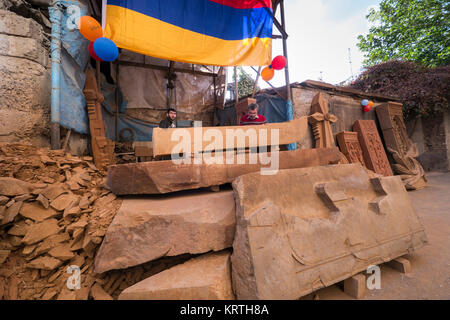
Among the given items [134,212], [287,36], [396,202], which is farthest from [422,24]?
[134,212]

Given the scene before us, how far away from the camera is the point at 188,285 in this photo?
1.14 metres

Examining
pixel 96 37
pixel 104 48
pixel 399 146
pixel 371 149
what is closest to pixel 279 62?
pixel 371 149

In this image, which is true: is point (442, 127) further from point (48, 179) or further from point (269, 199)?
point (48, 179)

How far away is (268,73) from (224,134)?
3.43m

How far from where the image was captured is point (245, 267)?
46.5 inches

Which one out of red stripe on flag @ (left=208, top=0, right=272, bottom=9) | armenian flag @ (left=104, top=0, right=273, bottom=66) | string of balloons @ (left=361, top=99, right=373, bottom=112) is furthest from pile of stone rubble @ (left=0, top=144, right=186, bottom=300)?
string of balloons @ (left=361, top=99, right=373, bottom=112)

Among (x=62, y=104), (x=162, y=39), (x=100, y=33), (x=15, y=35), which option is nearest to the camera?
(x=15, y=35)

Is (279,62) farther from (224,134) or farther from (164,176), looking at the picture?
(164,176)

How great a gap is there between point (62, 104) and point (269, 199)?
3.21 meters

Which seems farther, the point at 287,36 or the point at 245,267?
the point at 287,36

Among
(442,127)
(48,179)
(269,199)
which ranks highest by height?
(442,127)

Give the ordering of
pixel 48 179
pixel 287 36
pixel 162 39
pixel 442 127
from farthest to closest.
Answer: pixel 442 127 → pixel 287 36 → pixel 162 39 → pixel 48 179

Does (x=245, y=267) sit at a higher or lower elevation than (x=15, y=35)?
lower

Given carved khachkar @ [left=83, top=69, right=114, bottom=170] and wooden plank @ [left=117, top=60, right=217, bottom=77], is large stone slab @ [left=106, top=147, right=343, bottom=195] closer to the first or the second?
carved khachkar @ [left=83, top=69, right=114, bottom=170]
